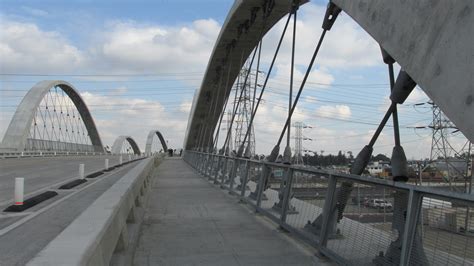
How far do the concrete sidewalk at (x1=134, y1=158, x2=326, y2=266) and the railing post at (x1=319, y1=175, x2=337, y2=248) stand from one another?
260 mm

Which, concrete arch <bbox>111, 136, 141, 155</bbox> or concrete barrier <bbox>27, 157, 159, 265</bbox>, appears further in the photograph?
concrete arch <bbox>111, 136, 141, 155</bbox>

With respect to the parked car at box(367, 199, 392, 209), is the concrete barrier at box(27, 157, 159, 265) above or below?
below

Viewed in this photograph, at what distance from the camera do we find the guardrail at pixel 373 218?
14.2 ft

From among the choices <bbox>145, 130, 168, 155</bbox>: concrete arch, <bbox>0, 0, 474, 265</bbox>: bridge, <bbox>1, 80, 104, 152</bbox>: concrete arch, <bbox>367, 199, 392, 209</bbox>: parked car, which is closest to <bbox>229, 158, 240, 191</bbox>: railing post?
<bbox>0, 0, 474, 265</bbox>: bridge

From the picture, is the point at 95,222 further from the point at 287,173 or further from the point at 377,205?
the point at 287,173

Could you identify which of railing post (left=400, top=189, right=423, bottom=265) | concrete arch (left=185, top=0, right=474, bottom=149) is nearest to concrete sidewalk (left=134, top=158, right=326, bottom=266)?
railing post (left=400, top=189, right=423, bottom=265)

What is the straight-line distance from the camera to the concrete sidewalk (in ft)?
21.1

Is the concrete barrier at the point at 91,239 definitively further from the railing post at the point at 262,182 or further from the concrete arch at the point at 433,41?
the railing post at the point at 262,182

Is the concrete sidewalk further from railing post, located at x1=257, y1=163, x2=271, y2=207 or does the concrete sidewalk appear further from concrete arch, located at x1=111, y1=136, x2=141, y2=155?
concrete arch, located at x1=111, y1=136, x2=141, y2=155

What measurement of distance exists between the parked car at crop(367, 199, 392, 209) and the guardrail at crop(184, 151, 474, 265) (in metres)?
0.01

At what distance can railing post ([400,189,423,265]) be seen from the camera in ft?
15.4

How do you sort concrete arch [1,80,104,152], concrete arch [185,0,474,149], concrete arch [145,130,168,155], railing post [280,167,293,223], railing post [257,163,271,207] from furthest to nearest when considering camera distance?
concrete arch [145,130,168,155], concrete arch [1,80,104,152], railing post [257,163,271,207], railing post [280,167,293,223], concrete arch [185,0,474,149]

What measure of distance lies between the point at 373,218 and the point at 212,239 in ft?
9.12

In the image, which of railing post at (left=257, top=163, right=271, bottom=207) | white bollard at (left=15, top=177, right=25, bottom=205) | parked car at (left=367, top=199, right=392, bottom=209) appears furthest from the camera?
white bollard at (left=15, top=177, right=25, bottom=205)
